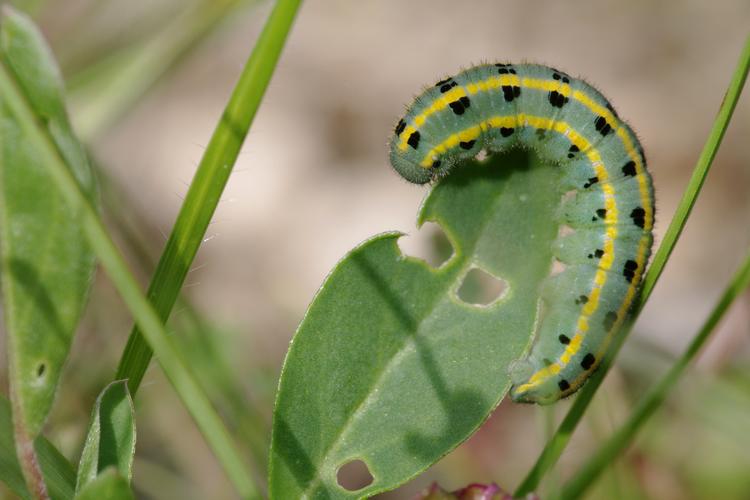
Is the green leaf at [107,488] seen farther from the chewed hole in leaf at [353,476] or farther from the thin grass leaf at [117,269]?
the chewed hole in leaf at [353,476]

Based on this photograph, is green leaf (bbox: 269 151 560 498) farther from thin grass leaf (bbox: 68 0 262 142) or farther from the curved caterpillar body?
thin grass leaf (bbox: 68 0 262 142)

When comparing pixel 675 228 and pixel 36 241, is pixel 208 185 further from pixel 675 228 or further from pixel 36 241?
pixel 675 228

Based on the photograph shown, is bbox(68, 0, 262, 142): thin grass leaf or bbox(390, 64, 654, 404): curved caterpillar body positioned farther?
bbox(68, 0, 262, 142): thin grass leaf

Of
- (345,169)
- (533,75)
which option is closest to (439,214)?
(533,75)

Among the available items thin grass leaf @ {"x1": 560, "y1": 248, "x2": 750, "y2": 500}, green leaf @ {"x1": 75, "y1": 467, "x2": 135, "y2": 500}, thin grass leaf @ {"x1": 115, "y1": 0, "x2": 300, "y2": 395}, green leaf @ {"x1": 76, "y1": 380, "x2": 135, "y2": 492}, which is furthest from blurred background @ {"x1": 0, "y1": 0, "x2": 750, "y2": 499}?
green leaf @ {"x1": 75, "y1": 467, "x2": 135, "y2": 500}

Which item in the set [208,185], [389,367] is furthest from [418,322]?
[208,185]

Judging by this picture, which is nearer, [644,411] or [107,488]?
[107,488]

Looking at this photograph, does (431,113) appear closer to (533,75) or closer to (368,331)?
(533,75)
